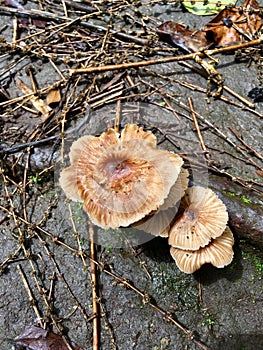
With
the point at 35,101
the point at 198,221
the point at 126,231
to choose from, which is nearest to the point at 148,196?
the point at 198,221

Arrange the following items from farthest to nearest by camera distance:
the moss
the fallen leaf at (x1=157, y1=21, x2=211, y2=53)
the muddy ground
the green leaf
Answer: the green leaf < the fallen leaf at (x1=157, y1=21, x2=211, y2=53) < the moss < the muddy ground

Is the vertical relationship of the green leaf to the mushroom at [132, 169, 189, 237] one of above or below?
above

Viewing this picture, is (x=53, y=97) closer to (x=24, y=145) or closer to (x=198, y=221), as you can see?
(x=24, y=145)

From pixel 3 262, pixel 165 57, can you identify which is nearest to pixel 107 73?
pixel 165 57

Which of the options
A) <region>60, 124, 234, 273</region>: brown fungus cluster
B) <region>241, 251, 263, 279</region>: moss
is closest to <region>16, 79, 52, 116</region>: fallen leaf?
<region>60, 124, 234, 273</region>: brown fungus cluster

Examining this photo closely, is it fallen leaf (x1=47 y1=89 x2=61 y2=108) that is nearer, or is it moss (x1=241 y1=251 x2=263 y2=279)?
moss (x1=241 y1=251 x2=263 y2=279)

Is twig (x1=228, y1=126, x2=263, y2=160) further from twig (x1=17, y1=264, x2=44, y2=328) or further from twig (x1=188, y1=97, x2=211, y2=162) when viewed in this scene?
twig (x1=17, y1=264, x2=44, y2=328)

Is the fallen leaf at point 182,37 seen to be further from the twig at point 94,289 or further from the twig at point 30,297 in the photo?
the twig at point 30,297
